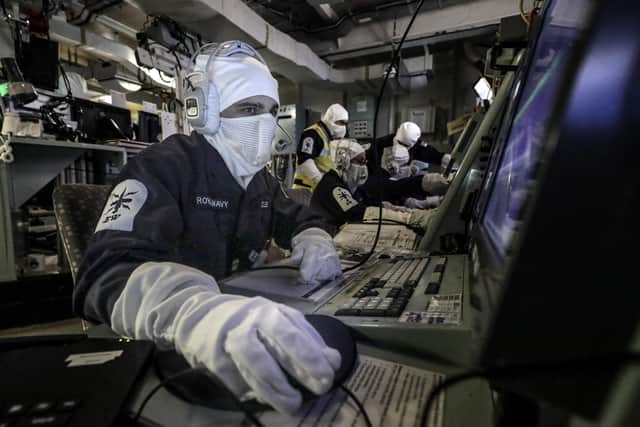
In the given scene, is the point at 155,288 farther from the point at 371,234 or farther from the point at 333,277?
the point at 371,234

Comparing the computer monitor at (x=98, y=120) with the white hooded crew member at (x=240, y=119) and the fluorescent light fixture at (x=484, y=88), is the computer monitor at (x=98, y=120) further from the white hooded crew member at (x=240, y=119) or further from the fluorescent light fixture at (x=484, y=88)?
the fluorescent light fixture at (x=484, y=88)

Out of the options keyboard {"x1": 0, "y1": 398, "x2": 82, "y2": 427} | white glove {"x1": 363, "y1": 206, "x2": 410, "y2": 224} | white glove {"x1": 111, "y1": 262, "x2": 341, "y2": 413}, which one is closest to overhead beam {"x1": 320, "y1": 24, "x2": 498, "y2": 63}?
white glove {"x1": 363, "y1": 206, "x2": 410, "y2": 224}

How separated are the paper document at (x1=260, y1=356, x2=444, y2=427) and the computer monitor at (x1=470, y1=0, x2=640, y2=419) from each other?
0.53ft

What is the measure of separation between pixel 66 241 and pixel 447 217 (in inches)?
42.3

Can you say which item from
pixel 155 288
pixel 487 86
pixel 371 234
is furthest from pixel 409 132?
pixel 155 288

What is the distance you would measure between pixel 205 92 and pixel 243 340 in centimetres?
75

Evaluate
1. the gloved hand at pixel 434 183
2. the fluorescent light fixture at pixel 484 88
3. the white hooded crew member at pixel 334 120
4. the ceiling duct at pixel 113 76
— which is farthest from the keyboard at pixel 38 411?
the ceiling duct at pixel 113 76

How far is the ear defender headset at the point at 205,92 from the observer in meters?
0.86

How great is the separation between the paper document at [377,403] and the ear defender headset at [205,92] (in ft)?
2.50

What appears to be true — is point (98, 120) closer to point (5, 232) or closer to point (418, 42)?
point (5, 232)

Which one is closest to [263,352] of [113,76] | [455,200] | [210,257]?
[210,257]

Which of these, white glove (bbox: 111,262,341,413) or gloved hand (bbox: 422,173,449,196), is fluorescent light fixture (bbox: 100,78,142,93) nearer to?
gloved hand (bbox: 422,173,449,196)

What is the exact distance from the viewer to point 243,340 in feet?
1.05

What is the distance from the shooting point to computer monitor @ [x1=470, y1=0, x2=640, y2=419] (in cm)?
15
